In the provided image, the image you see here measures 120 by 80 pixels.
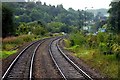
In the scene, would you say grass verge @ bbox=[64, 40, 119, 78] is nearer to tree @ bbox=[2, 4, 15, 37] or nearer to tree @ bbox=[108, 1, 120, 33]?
tree @ bbox=[108, 1, 120, 33]

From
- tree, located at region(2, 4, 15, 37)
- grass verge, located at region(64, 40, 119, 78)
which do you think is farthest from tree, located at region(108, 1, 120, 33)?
tree, located at region(2, 4, 15, 37)

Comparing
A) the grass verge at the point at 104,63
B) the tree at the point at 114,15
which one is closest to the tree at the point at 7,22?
the tree at the point at 114,15

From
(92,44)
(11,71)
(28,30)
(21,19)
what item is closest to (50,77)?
(11,71)

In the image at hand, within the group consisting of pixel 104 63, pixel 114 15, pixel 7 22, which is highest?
pixel 114 15

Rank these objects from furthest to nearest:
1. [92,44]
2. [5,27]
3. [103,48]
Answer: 1. [5,27]
2. [92,44]
3. [103,48]

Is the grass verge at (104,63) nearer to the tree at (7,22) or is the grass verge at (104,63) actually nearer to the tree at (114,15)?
the tree at (114,15)

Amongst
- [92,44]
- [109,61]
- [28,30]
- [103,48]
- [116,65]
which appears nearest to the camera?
[116,65]

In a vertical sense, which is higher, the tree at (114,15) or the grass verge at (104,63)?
the tree at (114,15)

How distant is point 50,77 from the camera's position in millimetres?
15508

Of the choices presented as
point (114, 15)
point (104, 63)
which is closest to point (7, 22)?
point (114, 15)

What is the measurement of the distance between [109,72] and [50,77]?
139 inches

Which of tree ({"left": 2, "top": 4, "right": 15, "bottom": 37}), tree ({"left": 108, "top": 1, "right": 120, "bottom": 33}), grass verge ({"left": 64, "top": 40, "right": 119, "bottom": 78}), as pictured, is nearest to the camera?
grass verge ({"left": 64, "top": 40, "right": 119, "bottom": 78})

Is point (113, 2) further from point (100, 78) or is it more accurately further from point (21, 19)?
point (21, 19)

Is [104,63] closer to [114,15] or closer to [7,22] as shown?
[114,15]
